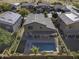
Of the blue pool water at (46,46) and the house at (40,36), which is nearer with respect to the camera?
the blue pool water at (46,46)

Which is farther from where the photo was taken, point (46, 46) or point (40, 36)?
point (40, 36)

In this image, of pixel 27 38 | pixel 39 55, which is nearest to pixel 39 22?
pixel 27 38

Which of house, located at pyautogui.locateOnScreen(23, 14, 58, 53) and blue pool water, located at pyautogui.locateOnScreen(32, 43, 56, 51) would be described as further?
house, located at pyautogui.locateOnScreen(23, 14, 58, 53)

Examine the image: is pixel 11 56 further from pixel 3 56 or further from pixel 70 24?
pixel 70 24

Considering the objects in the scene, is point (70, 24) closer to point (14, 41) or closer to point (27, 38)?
point (27, 38)

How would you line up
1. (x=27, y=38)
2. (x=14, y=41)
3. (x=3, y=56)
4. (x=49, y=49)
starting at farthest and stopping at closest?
(x=27, y=38) → (x=14, y=41) → (x=49, y=49) → (x=3, y=56)

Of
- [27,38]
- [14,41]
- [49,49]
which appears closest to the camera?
[49,49]

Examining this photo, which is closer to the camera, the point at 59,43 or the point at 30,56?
the point at 30,56
